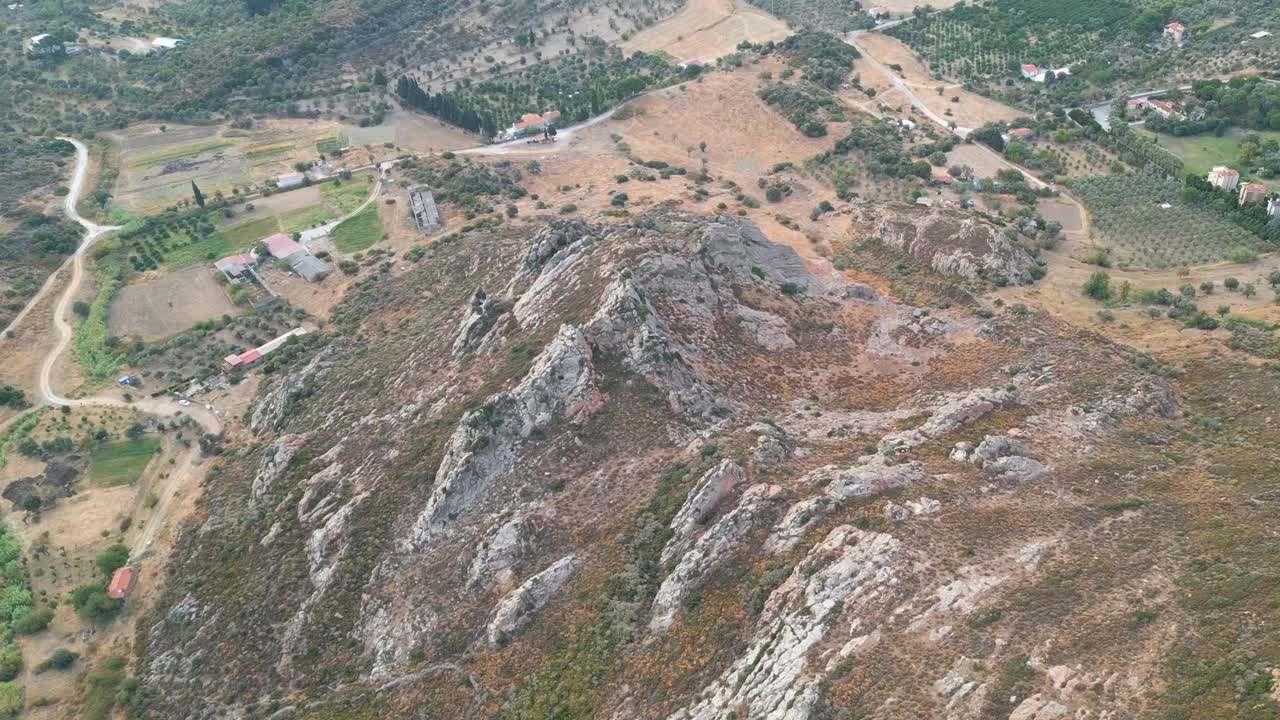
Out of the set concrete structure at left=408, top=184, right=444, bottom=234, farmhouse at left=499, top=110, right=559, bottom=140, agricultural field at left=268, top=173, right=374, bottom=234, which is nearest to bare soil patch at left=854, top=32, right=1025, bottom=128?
farmhouse at left=499, top=110, right=559, bottom=140

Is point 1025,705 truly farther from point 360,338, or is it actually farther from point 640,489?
point 360,338

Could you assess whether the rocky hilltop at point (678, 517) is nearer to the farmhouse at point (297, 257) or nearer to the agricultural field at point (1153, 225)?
the farmhouse at point (297, 257)

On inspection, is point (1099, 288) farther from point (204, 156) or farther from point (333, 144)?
point (204, 156)

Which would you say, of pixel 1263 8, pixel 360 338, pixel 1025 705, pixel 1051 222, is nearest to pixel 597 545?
pixel 1025 705

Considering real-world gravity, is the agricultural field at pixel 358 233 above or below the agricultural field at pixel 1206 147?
below

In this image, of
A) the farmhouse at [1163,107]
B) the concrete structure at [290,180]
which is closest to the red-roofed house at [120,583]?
the concrete structure at [290,180]

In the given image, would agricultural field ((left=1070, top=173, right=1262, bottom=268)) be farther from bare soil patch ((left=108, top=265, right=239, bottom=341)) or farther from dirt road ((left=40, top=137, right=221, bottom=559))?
bare soil patch ((left=108, top=265, right=239, bottom=341))
